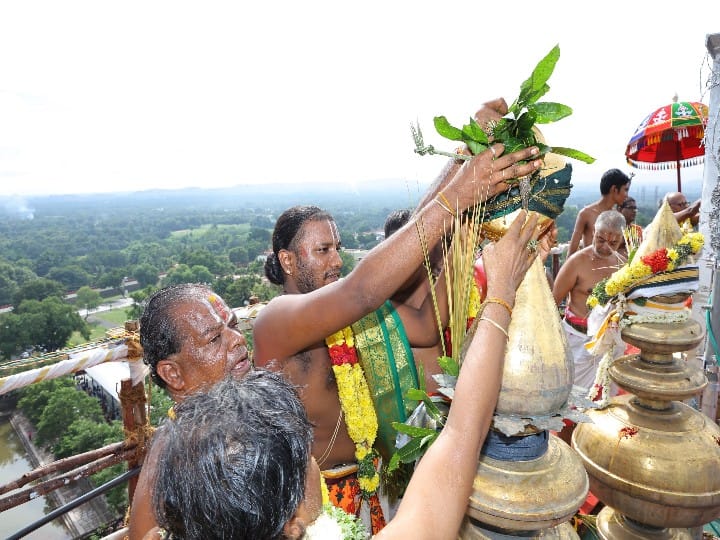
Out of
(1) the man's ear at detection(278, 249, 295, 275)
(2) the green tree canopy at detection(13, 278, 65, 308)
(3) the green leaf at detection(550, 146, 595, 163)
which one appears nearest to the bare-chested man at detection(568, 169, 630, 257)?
(1) the man's ear at detection(278, 249, 295, 275)

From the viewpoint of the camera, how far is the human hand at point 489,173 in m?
1.25

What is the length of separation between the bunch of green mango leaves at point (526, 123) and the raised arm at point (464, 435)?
1.23 feet

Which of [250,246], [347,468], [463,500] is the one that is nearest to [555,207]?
→ [463,500]

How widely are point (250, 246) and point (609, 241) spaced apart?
325ft

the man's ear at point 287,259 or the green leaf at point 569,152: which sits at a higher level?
the green leaf at point 569,152

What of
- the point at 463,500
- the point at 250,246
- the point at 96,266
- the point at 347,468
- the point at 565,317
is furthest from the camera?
the point at 250,246

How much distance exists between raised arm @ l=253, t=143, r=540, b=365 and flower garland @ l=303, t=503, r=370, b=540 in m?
0.66

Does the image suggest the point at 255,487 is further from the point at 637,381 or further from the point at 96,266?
the point at 96,266

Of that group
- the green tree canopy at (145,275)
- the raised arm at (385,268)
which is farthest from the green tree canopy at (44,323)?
the raised arm at (385,268)

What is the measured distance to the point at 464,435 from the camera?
112 centimetres

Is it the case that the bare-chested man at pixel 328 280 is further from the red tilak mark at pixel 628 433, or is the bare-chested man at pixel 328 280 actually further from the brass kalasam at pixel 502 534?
the red tilak mark at pixel 628 433

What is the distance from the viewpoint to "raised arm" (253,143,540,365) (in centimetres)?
127

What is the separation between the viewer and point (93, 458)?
283 cm

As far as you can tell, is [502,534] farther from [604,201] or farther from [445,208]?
[604,201]
